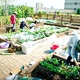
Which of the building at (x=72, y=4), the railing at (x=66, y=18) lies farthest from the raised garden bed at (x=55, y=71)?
the building at (x=72, y=4)

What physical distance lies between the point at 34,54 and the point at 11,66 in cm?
164

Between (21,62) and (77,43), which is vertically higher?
(77,43)

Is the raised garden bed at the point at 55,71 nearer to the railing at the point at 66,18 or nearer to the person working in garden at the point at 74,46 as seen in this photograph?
the person working in garden at the point at 74,46

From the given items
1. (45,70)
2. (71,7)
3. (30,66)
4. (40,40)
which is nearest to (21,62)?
(30,66)

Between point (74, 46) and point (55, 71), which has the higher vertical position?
point (74, 46)

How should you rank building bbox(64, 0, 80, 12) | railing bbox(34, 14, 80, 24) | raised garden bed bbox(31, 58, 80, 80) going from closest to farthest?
raised garden bed bbox(31, 58, 80, 80), railing bbox(34, 14, 80, 24), building bbox(64, 0, 80, 12)

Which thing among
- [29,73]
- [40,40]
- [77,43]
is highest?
[77,43]

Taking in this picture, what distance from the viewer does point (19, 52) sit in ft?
24.7

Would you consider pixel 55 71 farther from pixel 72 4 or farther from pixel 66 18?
pixel 72 4

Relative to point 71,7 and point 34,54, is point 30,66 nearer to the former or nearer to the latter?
point 34,54

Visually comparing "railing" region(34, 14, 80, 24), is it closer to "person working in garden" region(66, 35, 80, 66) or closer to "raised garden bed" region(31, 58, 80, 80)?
"raised garden bed" region(31, 58, 80, 80)

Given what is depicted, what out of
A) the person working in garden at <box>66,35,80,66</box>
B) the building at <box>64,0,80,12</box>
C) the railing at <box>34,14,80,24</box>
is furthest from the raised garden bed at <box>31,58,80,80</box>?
the building at <box>64,0,80,12</box>

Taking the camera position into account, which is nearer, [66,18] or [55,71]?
[55,71]

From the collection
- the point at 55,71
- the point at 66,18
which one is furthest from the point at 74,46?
the point at 66,18
